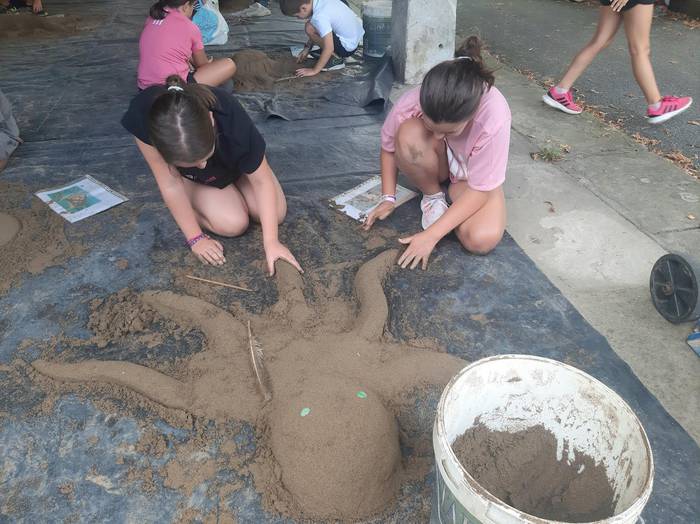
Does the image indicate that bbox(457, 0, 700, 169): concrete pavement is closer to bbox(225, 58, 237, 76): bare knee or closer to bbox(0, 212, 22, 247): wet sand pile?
bbox(225, 58, 237, 76): bare knee

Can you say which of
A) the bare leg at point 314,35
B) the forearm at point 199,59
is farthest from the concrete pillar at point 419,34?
the forearm at point 199,59

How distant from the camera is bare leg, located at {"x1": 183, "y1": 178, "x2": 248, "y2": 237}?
226 cm

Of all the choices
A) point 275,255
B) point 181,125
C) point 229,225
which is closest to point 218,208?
point 229,225

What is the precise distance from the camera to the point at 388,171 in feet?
7.76

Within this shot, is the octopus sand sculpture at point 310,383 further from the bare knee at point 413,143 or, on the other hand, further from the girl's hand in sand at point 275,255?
the bare knee at point 413,143

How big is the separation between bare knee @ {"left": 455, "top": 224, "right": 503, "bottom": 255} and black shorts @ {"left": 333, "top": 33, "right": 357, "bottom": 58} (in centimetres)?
265

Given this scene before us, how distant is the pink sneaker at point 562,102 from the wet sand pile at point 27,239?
315 centimetres

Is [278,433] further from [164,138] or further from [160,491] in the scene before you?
[164,138]

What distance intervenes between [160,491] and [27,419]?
1.73 ft

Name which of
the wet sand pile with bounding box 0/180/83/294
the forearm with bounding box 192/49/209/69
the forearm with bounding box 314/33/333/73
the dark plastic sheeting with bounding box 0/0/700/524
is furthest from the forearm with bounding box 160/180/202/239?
the forearm with bounding box 314/33/333/73

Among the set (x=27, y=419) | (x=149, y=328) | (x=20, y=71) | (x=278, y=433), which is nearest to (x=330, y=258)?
(x=149, y=328)

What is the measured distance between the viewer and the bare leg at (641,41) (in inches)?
120

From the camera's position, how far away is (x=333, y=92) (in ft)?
12.3

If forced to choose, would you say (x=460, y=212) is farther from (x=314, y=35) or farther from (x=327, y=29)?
(x=314, y=35)
